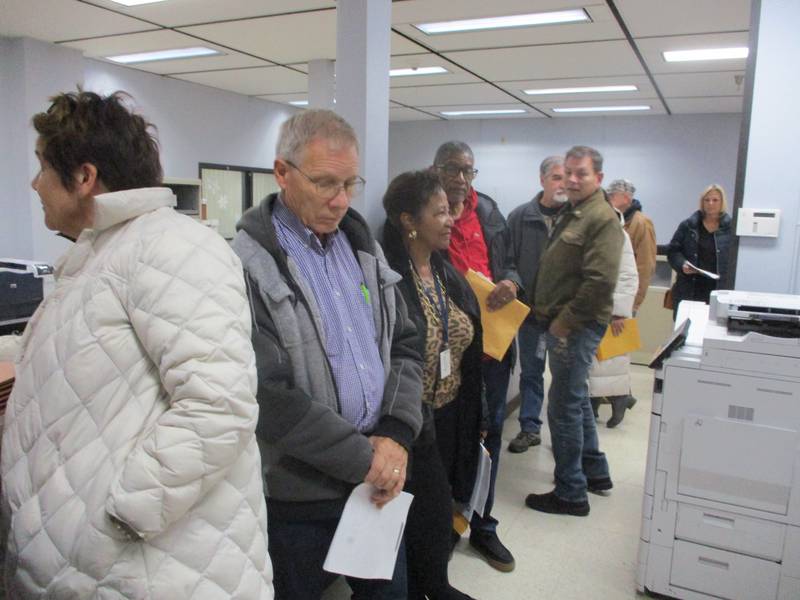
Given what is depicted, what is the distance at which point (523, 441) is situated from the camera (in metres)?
3.29

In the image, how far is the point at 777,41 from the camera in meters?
2.34

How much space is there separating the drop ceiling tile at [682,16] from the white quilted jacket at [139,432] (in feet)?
9.39

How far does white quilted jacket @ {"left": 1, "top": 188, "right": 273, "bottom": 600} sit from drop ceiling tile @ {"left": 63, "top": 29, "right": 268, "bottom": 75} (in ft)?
11.1

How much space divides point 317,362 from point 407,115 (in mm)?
6657

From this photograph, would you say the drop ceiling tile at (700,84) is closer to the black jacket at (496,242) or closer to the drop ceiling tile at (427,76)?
the drop ceiling tile at (427,76)

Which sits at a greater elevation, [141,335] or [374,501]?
[141,335]

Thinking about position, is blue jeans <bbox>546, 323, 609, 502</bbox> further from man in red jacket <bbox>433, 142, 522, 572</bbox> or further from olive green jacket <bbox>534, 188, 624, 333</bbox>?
man in red jacket <bbox>433, 142, 522, 572</bbox>

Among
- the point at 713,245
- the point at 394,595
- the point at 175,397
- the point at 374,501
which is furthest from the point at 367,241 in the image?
the point at 713,245

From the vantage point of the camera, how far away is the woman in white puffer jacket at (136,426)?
33.6 inches

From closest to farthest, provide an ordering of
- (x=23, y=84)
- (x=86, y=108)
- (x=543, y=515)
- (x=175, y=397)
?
(x=175, y=397), (x=86, y=108), (x=543, y=515), (x=23, y=84)

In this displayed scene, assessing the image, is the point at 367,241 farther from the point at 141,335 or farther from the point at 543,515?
the point at 543,515

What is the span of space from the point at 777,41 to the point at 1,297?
378cm

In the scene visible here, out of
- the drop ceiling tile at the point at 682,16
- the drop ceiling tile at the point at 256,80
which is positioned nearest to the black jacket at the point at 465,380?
the drop ceiling tile at the point at 682,16

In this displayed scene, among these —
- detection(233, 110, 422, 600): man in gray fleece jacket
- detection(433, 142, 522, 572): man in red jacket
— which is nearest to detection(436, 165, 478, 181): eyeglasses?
detection(433, 142, 522, 572): man in red jacket
